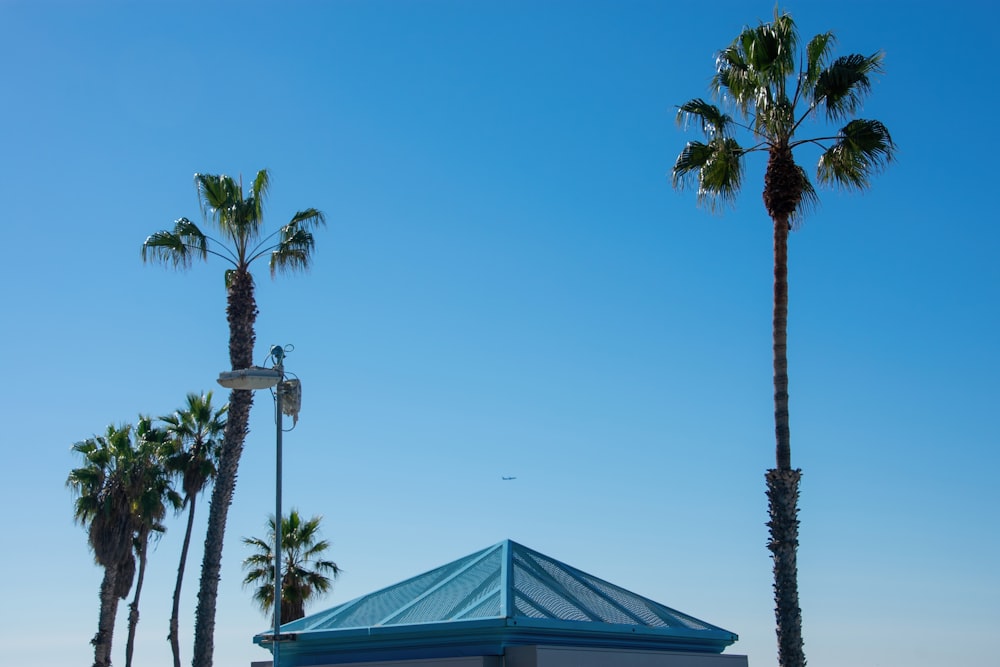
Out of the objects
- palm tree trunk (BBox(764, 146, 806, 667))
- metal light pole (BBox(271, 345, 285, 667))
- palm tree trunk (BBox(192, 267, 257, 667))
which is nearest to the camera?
metal light pole (BBox(271, 345, 285, 667))

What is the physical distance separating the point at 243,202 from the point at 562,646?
56.1 feet

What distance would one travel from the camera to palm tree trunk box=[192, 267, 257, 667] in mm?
26953

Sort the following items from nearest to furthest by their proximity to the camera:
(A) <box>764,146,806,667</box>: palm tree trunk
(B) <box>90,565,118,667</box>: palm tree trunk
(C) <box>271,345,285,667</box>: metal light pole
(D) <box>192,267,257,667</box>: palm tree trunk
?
1. (C) <box>271,345,285,667</box>: metal light pole
2. (A) <box>764,146,806,667</box>: palm tree trunk
3. (D) <box>192,267,257,667</box>: palm tree trunk
4. (B) <box>90,565,118,667</box>: palm tree trunk

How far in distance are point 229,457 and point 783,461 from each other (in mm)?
13821

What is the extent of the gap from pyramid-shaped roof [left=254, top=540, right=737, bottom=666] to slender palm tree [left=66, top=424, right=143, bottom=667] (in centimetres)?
2046

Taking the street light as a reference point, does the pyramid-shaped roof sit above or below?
below

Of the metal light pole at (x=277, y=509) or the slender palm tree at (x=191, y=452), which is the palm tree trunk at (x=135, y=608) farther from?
the metal light pole at (x=277, y=509)

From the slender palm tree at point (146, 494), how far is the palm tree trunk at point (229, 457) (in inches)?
374

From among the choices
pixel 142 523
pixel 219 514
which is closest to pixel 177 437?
pixel 142 523

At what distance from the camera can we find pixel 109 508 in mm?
37000

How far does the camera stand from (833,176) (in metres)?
22.8

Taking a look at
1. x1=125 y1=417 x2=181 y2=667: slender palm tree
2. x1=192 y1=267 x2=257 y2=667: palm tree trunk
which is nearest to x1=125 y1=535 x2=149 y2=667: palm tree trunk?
x1=125 y1=417 x2=181 y2=667: slender palm tree

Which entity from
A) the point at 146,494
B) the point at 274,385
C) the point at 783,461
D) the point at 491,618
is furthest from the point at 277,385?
the point at 146,494

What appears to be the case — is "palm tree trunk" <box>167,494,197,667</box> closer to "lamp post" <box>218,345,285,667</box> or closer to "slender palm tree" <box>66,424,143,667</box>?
"slender palm tree" <box>66,424,143,667</box>
